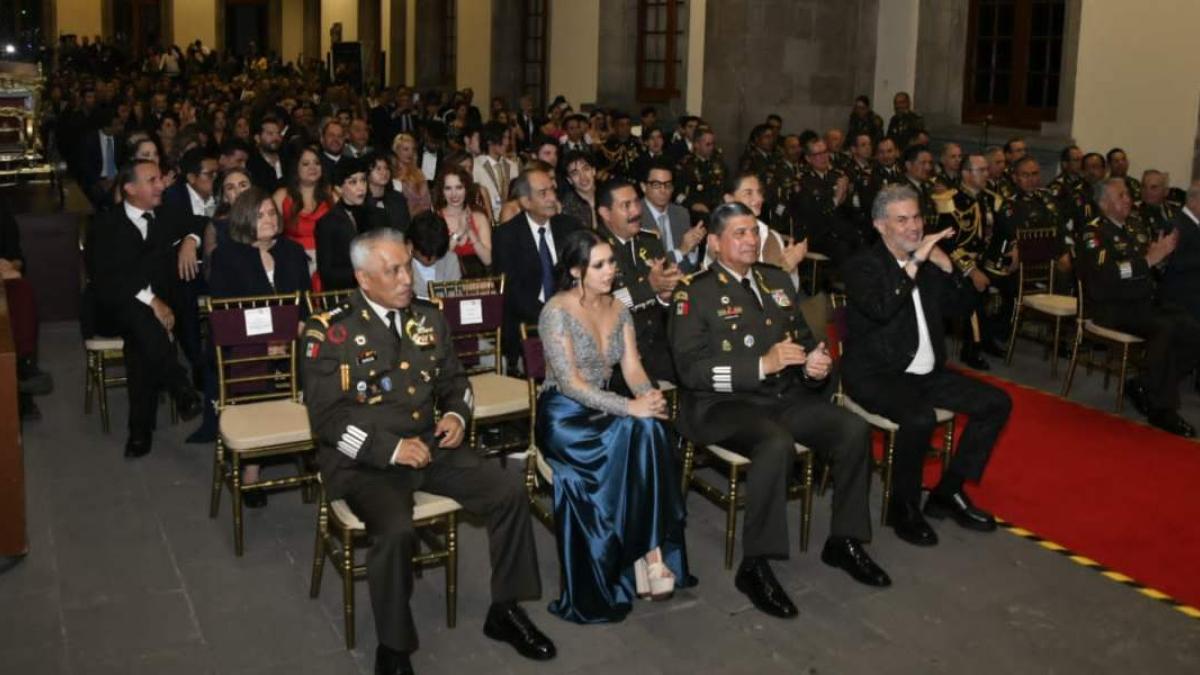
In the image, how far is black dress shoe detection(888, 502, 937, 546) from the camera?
538cm

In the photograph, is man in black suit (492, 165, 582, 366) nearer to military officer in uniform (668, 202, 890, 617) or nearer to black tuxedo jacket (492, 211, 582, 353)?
black tuxedo jacket (492, 211, 582, 353)

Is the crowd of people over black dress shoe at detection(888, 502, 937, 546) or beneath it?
over

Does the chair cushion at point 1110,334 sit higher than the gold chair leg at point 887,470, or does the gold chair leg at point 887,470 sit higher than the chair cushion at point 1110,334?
the chair cushion at point 1110,334

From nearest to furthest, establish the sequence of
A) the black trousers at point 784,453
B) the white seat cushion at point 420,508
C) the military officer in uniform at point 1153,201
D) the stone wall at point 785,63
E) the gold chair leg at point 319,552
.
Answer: the white seat cushion at point 420,508, the gold chair leg at point 319,552, the black trousers at point 784,453, the military officer in uniform at point 1153,201, the stone wall at point 785,63

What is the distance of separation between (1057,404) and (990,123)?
7000mm

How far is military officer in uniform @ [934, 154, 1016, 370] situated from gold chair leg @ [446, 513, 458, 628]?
5.01 meters

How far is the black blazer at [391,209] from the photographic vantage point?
719cm

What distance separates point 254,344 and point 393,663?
1868 mm

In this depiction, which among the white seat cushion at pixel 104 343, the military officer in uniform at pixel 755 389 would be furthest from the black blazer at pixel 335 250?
the military officer in uniform at pixel 755 389

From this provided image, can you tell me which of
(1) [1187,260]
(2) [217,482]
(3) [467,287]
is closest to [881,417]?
(3) [467,287]

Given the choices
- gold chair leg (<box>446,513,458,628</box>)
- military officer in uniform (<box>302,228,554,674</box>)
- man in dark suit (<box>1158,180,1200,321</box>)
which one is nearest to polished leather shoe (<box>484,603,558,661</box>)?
military officer in uniform (<box>302,228,554,674</box>)

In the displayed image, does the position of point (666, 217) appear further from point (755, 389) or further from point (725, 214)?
point (755, 389)

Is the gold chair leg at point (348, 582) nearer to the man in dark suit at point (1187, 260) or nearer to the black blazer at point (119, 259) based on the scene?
the black blazer at point (119, 259)

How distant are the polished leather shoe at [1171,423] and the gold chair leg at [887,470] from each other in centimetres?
242
